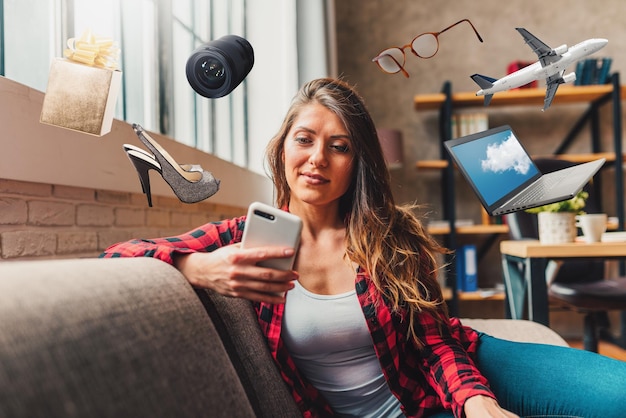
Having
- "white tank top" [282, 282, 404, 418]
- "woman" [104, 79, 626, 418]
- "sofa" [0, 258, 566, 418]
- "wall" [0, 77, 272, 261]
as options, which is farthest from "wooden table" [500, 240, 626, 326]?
"sofa" [0, 258, 566, 418]

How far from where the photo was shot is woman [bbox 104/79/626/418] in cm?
111

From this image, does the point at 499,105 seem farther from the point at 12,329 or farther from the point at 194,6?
the point at 12,329

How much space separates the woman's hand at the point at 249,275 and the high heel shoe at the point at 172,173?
4.4 inches

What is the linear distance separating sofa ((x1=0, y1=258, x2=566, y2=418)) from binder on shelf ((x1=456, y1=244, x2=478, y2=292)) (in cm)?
329

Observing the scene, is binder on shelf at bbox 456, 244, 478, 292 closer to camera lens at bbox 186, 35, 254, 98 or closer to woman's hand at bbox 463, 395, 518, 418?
woman's hand at bbox 463, 395, 518, 418

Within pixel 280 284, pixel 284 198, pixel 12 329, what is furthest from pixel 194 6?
pixel 12 329

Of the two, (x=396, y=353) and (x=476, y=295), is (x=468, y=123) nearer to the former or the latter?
(x=476, y=295)

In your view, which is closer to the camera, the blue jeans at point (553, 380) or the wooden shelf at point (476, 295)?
the blue jeans at point (553, 380)

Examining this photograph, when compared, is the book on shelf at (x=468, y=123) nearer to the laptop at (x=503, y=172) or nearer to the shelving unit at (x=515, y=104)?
the shelving unit at (x=515, y=104)

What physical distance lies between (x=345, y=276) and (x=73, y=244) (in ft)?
2.00

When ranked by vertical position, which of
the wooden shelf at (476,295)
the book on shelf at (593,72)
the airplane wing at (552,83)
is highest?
the book on shelf at (593,72)

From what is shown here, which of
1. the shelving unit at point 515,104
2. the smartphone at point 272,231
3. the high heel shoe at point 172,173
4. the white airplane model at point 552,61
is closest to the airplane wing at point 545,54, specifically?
the white airplane model at point 552,61

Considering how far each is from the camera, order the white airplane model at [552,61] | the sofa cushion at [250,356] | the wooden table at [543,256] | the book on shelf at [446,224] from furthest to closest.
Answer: the book on shelf at [446,224] < the wooden table at [543,256] < the sofa cushion at [250,356] < the white airplane model at [552,61]

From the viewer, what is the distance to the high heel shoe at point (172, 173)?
0.85m
